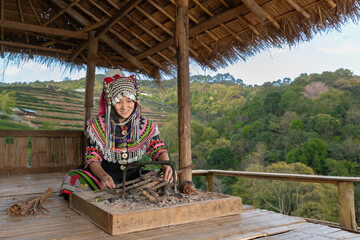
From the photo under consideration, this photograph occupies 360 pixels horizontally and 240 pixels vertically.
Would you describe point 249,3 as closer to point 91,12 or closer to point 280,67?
point 91,12

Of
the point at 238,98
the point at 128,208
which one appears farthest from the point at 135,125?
the point at 238,98

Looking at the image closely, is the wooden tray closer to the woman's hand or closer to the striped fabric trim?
the woman's hand

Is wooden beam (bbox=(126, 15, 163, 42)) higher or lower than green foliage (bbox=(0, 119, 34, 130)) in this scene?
higher

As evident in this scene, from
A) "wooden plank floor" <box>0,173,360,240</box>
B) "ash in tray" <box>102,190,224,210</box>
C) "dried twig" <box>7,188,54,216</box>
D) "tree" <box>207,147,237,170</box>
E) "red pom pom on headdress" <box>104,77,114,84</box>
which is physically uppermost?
"red pom pom on headdress" <box>104,77,114,84</box>

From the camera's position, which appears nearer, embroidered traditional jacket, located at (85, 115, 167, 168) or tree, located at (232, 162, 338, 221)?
embroidered traditional jacket, located at (85, 115, 167, 168)

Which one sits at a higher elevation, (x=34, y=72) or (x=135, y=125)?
(x=34, y=72)

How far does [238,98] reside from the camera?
109 ft

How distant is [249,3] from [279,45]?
81cm

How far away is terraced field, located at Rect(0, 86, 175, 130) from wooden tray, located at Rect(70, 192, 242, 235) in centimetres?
2418

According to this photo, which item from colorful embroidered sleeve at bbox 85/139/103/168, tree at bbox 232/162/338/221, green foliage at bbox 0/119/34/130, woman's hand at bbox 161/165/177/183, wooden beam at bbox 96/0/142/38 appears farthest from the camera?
green foliage at bbox 0/119/34/130

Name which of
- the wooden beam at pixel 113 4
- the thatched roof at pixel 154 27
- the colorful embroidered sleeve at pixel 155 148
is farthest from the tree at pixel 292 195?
the colorful embroidered sleeve at pixel 155 148

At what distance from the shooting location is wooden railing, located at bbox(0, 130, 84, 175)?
4.03 m

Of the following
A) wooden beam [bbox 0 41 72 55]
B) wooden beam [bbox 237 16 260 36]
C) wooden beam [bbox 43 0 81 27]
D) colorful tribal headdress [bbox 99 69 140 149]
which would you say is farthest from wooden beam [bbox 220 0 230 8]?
wooden beam [bbox 0 41 72 55]

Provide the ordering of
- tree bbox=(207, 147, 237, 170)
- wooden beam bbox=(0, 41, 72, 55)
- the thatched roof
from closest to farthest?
the thatched roof, wooden beam bbox=(0, 41, 72, 55), tree bbox=(207, 147, 237, 170)
